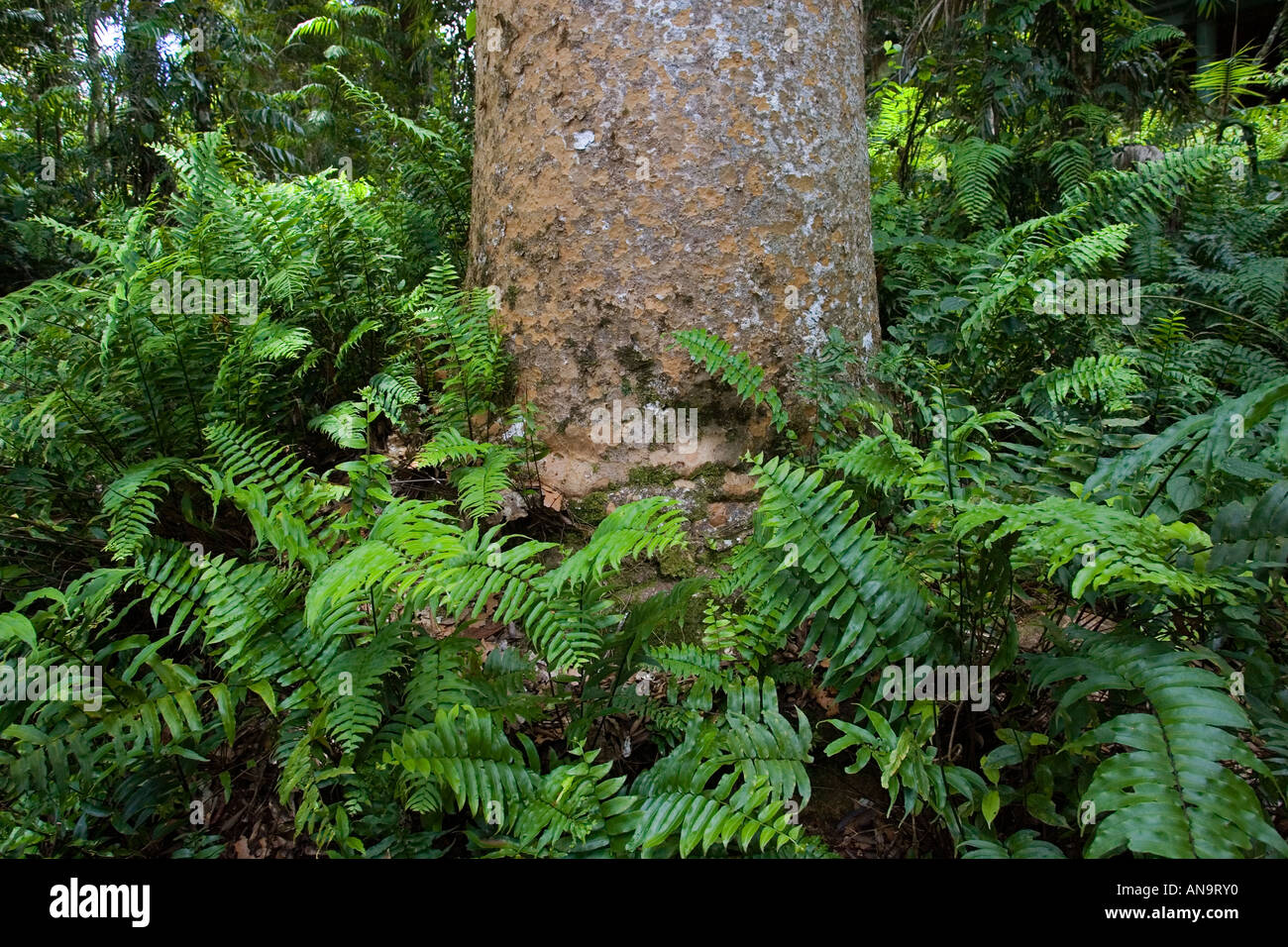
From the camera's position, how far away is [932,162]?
6809mm

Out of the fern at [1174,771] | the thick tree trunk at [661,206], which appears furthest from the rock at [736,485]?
the fern at [1174,771]

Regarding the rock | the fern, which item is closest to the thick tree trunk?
the rock

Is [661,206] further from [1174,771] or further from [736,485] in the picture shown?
[1174,771]

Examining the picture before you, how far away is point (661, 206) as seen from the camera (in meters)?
2.84

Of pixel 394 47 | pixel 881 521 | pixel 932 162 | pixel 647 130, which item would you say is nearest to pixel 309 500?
pixel 647 130

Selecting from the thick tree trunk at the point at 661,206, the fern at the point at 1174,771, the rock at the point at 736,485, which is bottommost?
the fern at the point at 1174,771

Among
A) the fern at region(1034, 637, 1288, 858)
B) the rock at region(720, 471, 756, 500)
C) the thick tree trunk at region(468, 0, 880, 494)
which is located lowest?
the fern at region(1034, 637, 1288, 858)

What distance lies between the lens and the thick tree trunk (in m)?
2.83

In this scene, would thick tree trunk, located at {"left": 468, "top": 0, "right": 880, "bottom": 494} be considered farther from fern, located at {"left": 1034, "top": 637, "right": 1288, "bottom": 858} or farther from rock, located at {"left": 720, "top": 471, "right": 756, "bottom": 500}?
fern, located at {"left": 1034, "top": 637, "right": 1288, "bottom": 858}

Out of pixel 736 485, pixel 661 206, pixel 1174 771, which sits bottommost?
pixel 1174 771

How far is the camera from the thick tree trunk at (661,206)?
2.83m

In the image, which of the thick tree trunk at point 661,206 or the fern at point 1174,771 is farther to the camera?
the thick tree trunk at point 661,206

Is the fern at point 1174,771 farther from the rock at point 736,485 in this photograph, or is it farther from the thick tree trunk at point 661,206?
the thick tree trunk at point 661,206

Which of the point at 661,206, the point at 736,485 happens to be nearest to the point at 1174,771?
the point at 736,485
